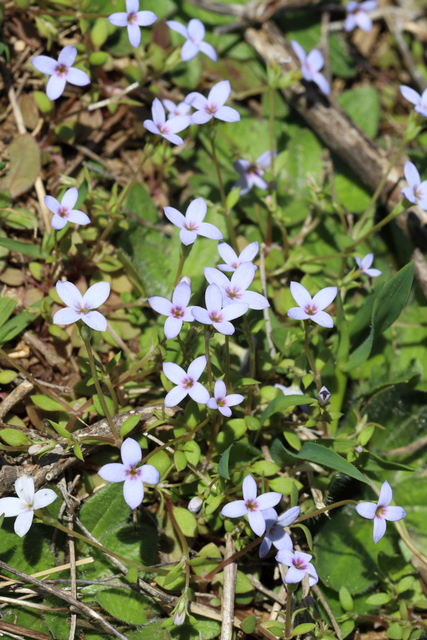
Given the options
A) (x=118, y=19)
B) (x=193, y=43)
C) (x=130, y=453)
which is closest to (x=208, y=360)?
(x=130, y=453)

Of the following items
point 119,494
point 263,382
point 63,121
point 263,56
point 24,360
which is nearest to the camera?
point 119,494

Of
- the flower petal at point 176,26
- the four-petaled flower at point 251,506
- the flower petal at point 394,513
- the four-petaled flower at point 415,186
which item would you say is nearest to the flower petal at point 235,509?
the four-petaled flower at point 251,506

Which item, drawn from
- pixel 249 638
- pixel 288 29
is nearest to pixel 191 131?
pixel 288 29

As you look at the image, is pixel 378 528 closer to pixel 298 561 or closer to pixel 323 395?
pixel 298 561

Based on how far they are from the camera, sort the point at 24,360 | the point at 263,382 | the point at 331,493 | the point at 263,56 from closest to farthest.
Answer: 1. the point at 331,493
2. the point at 24,360
3. the point at 263,382
4. the point at 263,56

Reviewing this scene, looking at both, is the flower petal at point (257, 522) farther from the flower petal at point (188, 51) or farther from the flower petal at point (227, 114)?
the flower petal at point (188, 51)

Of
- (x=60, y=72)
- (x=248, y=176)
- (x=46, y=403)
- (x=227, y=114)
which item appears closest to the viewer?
(x=46, y=403)

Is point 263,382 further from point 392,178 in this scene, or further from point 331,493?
point 392,178
